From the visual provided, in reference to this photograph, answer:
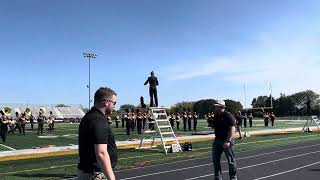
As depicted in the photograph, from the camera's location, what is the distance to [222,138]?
1074 cm

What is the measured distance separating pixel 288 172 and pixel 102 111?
914 centimetres

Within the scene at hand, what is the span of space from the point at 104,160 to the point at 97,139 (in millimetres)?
236

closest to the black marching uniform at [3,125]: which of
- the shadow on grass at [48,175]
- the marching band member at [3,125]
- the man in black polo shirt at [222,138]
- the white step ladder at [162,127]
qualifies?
the marching band member at [3,125]

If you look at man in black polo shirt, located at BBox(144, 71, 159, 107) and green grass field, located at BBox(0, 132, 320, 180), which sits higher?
man in black polo shirt, located at BBox(144, 71, 159, 107)

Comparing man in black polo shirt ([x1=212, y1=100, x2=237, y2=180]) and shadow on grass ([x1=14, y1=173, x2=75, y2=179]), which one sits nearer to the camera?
man in black polo shirt ([x1=212, y1=100, x2=237, y2=180])

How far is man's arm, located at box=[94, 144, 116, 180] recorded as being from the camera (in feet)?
16.0

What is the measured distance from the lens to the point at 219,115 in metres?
10.9

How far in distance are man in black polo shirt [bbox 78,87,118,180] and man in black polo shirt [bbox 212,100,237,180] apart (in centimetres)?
560

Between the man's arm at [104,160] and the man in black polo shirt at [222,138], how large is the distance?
234 inches

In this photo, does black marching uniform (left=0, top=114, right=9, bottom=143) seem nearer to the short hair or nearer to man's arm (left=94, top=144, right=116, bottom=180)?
the short hair

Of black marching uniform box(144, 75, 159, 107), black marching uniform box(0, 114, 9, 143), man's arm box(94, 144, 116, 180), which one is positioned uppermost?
black marching uniform box(144, 75, 159, 107)

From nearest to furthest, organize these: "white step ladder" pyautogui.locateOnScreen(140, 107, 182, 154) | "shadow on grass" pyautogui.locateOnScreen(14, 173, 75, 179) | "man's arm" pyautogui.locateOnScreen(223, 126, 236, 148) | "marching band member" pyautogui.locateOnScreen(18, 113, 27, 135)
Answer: "man's arm" pyautogui.locateOnScreen(223, 126, 236, 148), "shadow on grass" pyautogui.locateOnScreen(14, 173, 75, 179), "white step ladder" pyautogui.locateOnScreen(140, 107, 182, 154), "marching band member" pyautogui.locateOnScreen(18, 113, 27, 135)

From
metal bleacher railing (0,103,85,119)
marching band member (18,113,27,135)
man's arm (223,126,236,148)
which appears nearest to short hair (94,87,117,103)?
man's arm (223,126,236,148)

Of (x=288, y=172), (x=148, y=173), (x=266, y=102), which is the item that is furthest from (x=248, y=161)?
(x=266, y=102)
